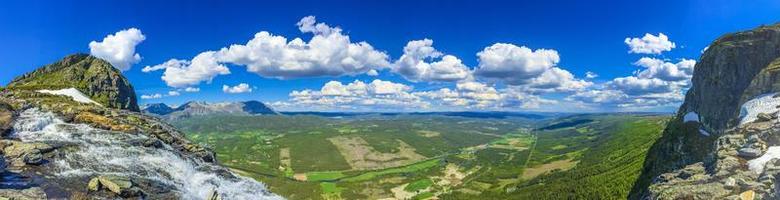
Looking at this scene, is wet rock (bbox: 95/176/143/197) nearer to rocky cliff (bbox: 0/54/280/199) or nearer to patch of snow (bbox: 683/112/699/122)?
rocky cliff (bbox: 0/54/280/199)

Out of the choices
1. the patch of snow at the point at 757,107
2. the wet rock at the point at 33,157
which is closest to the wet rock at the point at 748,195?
the patch of snow at the point at 757,107

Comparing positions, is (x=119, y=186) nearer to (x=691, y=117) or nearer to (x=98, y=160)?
(x=98, y=160)

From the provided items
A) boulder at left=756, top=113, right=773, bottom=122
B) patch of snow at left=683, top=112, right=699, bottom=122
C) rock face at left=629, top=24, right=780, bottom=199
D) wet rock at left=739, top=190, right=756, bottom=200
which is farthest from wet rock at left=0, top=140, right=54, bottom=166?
patch of snow at left=683, top=112, right=699, bottom=122

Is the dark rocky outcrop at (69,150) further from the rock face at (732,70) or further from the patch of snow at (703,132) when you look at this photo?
the patch of snow at (703,132)

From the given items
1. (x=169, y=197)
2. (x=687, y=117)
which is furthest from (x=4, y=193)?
(x=687, y=117)

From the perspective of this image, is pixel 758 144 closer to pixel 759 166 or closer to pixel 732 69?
pixel 759 166
